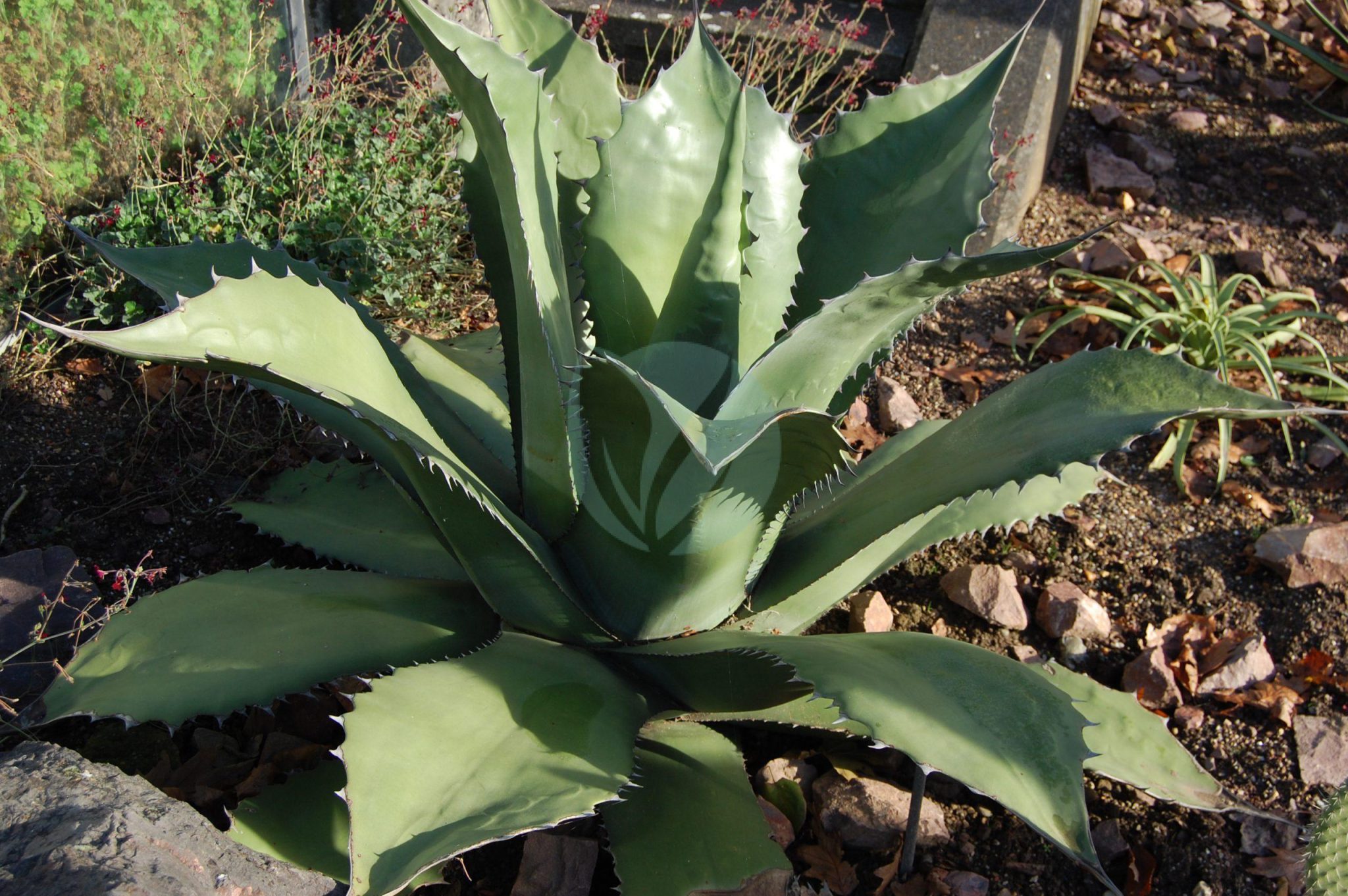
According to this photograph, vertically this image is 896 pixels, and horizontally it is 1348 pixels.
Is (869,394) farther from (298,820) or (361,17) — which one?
(361,17)

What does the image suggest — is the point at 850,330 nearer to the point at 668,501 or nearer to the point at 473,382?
the point at 668,501

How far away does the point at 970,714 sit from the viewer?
4.71 feet

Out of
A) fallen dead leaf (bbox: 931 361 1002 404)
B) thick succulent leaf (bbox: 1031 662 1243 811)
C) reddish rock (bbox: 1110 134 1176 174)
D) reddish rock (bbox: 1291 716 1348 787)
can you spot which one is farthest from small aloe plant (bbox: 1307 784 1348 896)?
reddish rock (bbox: 1110 134 1176 174)

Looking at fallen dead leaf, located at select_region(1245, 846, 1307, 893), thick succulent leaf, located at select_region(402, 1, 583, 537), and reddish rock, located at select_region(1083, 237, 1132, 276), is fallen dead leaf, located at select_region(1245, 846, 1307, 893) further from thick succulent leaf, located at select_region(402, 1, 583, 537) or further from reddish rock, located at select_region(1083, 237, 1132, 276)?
reddish rock, located at select_region(1083, 237, 1132, 276)

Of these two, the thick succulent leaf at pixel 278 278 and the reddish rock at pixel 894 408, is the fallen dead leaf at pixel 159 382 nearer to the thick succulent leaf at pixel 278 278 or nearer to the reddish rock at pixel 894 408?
the thick succulent leaf at pixel 278 278

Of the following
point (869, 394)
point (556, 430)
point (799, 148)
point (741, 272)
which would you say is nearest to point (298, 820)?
point (556, 430)

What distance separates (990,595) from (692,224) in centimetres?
106

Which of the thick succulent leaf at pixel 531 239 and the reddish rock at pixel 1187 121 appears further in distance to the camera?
the reddish rock at pixel 1187 121

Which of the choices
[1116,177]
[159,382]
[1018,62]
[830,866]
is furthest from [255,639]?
[1116,177]

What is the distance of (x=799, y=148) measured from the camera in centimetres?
174

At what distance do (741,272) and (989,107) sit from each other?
17.8 inches

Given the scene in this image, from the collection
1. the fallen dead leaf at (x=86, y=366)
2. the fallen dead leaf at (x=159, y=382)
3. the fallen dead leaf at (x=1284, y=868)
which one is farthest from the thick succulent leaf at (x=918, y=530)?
the fallen dead leaf at (x=86, y=366)

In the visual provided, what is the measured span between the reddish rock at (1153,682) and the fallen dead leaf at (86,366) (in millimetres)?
2348

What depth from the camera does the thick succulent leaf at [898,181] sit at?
66.7 inches
